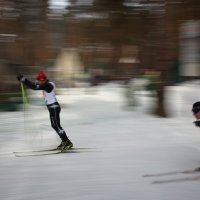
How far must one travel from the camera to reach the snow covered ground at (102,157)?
5.89 metres

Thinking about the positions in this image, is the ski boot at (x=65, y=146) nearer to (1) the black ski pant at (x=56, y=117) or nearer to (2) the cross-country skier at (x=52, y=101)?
(2) the cross-country skier at (x=52, y=101)

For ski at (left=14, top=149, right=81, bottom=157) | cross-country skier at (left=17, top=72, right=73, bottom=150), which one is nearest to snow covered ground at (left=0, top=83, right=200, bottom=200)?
ski at (left=14, top=149, right=81, bottom=157)

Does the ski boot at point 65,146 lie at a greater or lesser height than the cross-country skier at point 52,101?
lesser

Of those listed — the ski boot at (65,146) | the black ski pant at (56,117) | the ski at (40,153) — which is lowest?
the ski at (40,153)

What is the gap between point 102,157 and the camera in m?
8.32

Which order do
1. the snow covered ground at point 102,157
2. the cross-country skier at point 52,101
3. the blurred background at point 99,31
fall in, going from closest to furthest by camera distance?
the snow covered ground at point 102,157
the cross-country skier at point 52,101
the blurred background at point 99,31

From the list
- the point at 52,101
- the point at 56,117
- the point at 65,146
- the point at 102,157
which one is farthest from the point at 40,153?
the point at 102,157

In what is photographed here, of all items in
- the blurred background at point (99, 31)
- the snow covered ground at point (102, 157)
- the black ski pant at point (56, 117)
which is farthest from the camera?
the blurred background at point (99, 31)

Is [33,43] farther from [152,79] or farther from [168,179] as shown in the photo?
[168,179]

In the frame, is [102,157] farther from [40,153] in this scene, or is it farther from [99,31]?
[99,31]

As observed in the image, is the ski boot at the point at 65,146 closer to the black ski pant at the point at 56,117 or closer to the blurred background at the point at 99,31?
the black ski pant at the point at 56,117

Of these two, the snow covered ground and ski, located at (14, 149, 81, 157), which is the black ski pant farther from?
the snow covered ground

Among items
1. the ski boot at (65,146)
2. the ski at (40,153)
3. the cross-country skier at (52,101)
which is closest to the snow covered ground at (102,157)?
the ski at (40,153)

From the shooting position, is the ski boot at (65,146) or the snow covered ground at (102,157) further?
the ski boot at (65,146)
